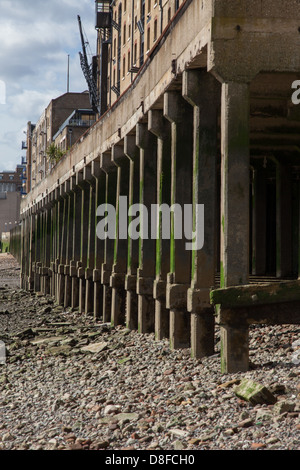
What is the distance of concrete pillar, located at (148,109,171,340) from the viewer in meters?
12.8

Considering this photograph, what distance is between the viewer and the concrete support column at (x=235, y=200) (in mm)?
9070

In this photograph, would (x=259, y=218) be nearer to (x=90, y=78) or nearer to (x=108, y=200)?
(x=108, y=200)

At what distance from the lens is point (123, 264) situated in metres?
17.9

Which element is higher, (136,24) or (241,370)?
(136,24)

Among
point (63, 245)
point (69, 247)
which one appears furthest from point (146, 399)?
point (63, 245)

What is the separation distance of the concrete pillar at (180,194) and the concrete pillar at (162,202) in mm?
1065

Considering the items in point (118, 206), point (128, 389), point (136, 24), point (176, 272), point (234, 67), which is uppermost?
point (136, 24)

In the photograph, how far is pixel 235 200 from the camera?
9086 mm

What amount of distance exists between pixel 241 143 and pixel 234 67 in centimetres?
97

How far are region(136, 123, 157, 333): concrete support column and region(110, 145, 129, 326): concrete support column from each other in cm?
281

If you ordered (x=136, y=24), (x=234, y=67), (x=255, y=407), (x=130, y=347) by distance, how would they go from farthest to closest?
1. (x=136, y=24)
2. (x=130, y=347)
3. (x=234, y=67)
4. (x=255, y=407)

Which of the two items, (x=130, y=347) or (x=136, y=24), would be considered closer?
(x=130, y=347)
